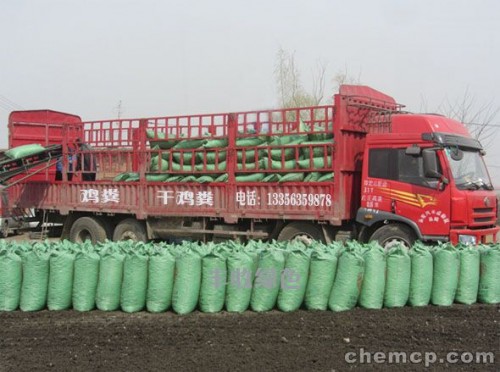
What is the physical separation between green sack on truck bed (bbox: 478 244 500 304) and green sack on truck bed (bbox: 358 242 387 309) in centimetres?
137

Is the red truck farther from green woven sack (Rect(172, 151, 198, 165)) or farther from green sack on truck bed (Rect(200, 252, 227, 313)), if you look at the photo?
green sack on truck bed (Rect(200, 252, 227, 313))

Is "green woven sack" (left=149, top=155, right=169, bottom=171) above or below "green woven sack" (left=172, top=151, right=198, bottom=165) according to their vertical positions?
below

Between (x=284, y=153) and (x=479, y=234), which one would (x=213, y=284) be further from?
(x=479, y=234)

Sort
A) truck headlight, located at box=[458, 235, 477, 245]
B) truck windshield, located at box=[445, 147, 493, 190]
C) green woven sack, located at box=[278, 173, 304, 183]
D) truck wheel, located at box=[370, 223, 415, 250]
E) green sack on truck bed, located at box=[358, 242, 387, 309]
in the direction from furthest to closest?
green woven sack, located at box=[278, 173, 304, 183] < truck wheel, located at box=[370, 223, 415, 250] < truck windshield, located at box=[445, 147, 493, 190] < truck headlight, located at box=[458, 235, 477, 245] < green sack on truck bed, located at box=[358, 242, 387, 309]

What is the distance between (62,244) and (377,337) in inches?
172

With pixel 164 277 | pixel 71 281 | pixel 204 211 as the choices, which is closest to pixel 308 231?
pixel 204 211

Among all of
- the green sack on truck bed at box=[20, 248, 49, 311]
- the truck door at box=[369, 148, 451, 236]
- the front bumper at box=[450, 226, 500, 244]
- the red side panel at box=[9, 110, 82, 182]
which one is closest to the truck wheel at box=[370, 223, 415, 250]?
the truck door at box=[369, 148, 451, 236]

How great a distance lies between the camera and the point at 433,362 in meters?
4.73

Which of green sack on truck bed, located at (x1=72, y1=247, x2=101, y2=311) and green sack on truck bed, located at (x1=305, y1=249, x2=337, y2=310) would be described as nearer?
green sack on truck bed, located at (x1=305, y1=249, x2=337, y2=310)

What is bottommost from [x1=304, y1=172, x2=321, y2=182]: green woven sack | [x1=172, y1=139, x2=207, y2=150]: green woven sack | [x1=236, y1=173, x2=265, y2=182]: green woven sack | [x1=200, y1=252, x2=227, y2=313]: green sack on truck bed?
[x1=200, y1=252, x2=227, y2=313]: green sack on truck bed

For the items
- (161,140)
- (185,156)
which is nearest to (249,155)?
(185,156)

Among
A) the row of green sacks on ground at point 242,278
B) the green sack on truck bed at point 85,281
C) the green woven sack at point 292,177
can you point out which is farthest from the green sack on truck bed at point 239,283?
the green woven sack at point 292,177

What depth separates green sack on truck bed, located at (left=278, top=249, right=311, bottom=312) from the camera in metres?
6.31

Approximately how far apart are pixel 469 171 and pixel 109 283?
19.1 feet
